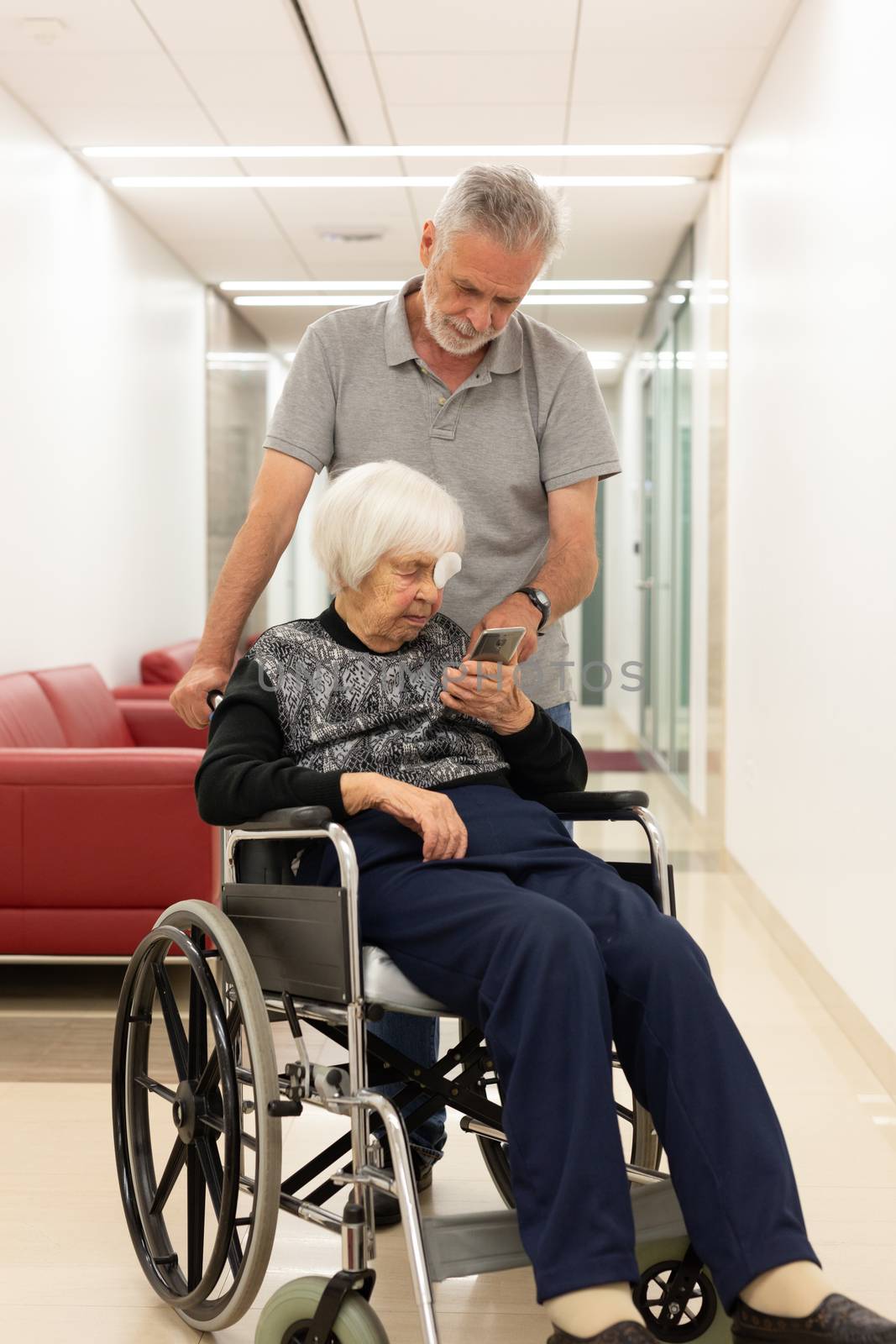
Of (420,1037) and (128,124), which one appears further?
(128,124)

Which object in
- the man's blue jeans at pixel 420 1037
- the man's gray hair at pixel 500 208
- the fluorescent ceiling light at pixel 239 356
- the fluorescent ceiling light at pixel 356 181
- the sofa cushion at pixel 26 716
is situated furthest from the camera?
the fluorescent ceiling light at pixel 239 356

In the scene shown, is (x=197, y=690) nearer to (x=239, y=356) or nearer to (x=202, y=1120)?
(x=202, y=1120)

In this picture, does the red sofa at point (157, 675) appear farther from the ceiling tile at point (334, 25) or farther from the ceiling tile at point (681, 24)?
the ceiling tile at point (681, 24)

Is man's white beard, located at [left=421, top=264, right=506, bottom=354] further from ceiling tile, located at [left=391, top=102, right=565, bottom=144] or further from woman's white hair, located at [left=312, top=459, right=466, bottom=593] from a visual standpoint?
ceiling tile, located at [left=391, top=102, right=565, bottom=144]

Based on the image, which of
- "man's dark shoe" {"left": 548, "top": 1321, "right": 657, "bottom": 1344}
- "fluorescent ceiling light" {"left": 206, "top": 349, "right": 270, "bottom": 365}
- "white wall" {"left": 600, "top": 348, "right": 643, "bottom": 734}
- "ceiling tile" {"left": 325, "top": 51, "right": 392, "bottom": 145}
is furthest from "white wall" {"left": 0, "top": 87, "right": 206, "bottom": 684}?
"man's dark shoe" {"left": 548, "top": 1321, "right": 657, "bottom": 1344}

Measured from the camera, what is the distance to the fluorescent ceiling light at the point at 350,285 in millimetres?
7668

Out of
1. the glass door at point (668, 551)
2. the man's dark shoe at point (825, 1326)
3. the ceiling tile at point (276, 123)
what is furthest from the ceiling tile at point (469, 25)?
the man's dark shoe at point (825, 1326)

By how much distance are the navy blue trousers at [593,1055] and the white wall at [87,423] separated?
3.34 metres

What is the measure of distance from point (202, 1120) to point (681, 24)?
149 inches

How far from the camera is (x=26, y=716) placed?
4.14m

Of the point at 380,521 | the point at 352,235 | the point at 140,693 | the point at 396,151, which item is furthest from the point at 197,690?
the point at 352,235

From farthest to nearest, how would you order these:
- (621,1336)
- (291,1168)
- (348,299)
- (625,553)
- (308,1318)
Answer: (625,553) → (348,299) → (291,1168) → (308,1318) → (621,1336)

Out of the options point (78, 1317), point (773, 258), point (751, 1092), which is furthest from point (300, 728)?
point (773, 258)

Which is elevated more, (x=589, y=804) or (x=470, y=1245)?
(x=589, y=804)
